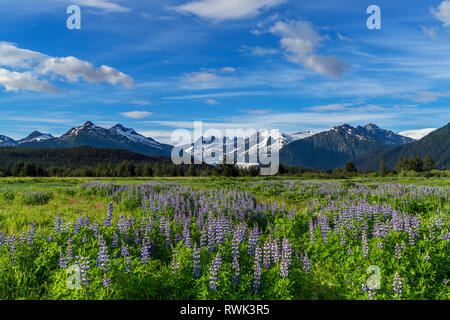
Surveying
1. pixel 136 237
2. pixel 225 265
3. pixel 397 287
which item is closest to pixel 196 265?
pixel 225 265

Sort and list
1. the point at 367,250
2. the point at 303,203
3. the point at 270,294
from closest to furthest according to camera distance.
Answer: the point at 270,294, the point at 367,250, the point at 303,203

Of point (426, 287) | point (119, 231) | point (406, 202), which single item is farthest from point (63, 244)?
point (406, 202)

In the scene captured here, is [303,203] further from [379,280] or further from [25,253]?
[25,253]

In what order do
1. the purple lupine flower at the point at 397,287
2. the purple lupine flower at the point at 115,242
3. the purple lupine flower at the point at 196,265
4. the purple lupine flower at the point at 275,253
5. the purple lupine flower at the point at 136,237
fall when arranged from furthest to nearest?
the purple lupine flower at the point at 136,237 < the purple lupine flower at the point at 115,242 < the purple lupine flower at the point at 275,253 < the purple lupine flower at the point at 196,265 < the purple lupine flower at the point at 397,287

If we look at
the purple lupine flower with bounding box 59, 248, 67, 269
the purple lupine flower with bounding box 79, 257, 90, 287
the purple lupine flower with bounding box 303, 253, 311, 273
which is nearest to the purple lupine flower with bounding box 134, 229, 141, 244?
the purple lupine flower with bounding box 59, 248, 67, 269

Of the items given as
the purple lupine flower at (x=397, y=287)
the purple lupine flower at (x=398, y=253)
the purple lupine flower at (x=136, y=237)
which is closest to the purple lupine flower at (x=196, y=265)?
the purple lupine flower at (x=136, y=237)

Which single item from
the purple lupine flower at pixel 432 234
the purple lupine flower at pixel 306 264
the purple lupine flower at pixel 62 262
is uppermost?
the purple lupine flower at pixel 432 234

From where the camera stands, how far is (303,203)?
1888 cm

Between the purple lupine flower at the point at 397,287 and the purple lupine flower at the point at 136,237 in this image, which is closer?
the purple lupine flower at the point at 397,287

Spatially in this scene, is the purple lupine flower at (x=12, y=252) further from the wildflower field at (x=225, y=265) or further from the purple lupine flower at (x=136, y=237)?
the purple lupine flower at (x=136, y=237)

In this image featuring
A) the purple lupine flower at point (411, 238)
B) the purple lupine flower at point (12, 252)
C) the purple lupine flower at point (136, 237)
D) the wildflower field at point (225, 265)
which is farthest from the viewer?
the purple lupine flower at point (136, 237)

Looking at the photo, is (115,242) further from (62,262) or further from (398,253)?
(398,253)
